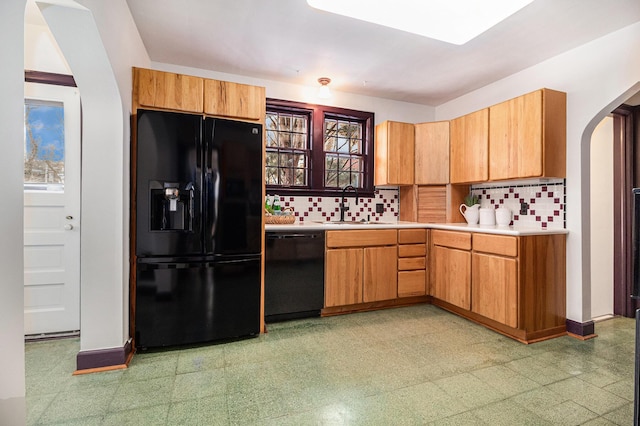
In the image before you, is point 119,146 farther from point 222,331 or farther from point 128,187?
point 222,331

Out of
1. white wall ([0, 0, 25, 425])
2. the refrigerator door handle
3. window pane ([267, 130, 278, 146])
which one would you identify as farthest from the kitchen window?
white wall ([0, 0, 25, 425])

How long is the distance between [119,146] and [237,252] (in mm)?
1122

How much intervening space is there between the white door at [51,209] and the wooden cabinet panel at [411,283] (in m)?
3.04

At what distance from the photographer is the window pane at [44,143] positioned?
8.51ft

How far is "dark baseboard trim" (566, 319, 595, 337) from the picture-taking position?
269 centimetres

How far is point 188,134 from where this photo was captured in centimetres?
239

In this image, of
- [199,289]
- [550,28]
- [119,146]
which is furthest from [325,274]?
[550,28]

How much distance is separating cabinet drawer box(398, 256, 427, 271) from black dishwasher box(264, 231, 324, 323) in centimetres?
93

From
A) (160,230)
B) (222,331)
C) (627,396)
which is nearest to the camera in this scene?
(627,396)

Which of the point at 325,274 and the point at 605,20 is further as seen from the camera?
the point at 325,274

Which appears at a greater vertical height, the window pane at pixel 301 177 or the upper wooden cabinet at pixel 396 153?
the upper wooden cabinet at pixel 396 153

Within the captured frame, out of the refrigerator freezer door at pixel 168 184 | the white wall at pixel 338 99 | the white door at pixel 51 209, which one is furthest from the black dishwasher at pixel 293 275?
the white wall at pixel 338 99

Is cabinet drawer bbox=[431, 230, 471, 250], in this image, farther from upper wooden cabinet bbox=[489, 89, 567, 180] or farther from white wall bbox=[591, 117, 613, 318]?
white wall bbox=[591, 117, 613, 318]

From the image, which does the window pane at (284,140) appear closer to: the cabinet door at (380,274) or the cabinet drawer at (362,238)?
the cabinet drawer at (362,238)
